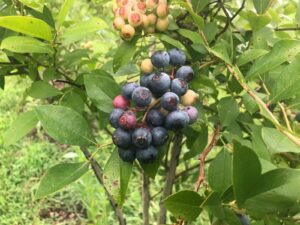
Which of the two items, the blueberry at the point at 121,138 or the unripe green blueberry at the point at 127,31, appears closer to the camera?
the blueberry at the point at 121,138

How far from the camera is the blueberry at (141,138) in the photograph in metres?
0.74

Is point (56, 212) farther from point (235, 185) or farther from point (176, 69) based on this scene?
point (235, 185)

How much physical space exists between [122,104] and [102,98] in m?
0.07

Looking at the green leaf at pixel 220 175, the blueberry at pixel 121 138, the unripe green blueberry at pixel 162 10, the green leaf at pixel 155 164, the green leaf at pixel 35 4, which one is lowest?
the green leaf at pixel 155 164

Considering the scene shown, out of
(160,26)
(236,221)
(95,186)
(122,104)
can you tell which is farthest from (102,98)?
(95,186)

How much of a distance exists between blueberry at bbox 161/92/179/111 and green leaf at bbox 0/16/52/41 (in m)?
0.30

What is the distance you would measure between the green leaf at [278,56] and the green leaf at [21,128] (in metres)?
0.48

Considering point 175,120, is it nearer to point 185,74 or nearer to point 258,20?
point 185,74

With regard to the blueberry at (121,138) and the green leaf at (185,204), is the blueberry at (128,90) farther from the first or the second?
the green leaf at (185,204)

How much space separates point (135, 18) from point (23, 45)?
231 mm

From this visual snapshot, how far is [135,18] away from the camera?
0.88 m

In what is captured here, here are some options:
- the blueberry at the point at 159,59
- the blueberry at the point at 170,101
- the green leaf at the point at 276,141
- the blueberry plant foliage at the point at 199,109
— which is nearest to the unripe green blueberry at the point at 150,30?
the blueberry plant foliage at the point at 199,109

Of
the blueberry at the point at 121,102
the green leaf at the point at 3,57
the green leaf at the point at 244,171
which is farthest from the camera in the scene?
the green leaf at the point at 3,57

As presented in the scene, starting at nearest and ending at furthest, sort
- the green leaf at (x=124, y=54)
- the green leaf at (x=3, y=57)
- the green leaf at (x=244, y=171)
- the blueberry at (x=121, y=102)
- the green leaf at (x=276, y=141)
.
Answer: the green leaf at (x=244, y=171) → the green leaf at (x=276, y=141) → the blueberry at (x=121, y=102) → the green leaf at (x=124, y=54) → the green leaf at (x=3, y=57)
